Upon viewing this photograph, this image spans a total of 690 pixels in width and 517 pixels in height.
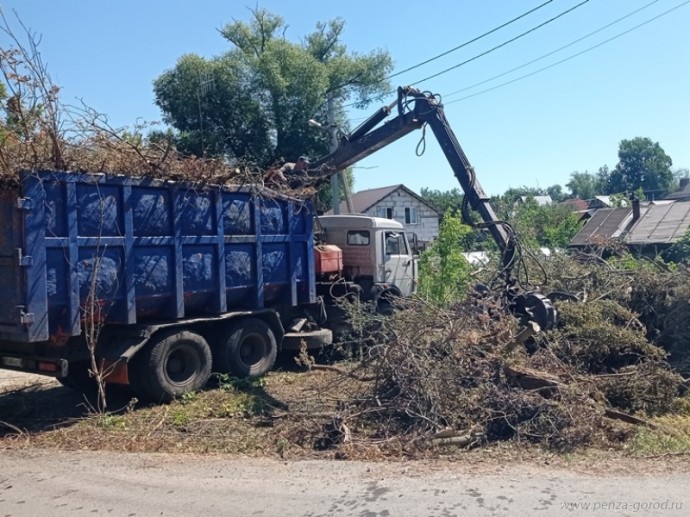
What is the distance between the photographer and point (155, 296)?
340 inches

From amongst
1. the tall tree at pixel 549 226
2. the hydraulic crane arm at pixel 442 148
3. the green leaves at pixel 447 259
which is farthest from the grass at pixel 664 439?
the tall tree at pixel 549 226

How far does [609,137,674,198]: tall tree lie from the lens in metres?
85.6

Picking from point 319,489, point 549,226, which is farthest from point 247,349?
point 549,226

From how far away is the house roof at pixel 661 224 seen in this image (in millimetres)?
21578

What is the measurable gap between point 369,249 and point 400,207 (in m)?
35.0

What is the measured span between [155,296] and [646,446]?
589cm

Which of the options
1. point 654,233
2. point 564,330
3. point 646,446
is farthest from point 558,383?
point 654,233

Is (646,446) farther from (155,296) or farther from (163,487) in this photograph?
(155,296)

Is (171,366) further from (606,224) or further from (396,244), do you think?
(606,224)

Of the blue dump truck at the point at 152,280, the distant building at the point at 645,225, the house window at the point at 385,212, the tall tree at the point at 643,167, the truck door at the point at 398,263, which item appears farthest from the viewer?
the tall tree at the point at 643,167

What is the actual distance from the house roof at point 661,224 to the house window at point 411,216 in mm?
23228

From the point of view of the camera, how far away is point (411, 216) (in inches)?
1897

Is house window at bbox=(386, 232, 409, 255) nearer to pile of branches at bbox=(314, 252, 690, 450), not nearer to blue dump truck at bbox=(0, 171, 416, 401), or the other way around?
blue dump truck at bbox=(0, 171, 416, 401)

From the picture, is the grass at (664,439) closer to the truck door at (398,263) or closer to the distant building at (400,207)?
the truck door at (398,263)
